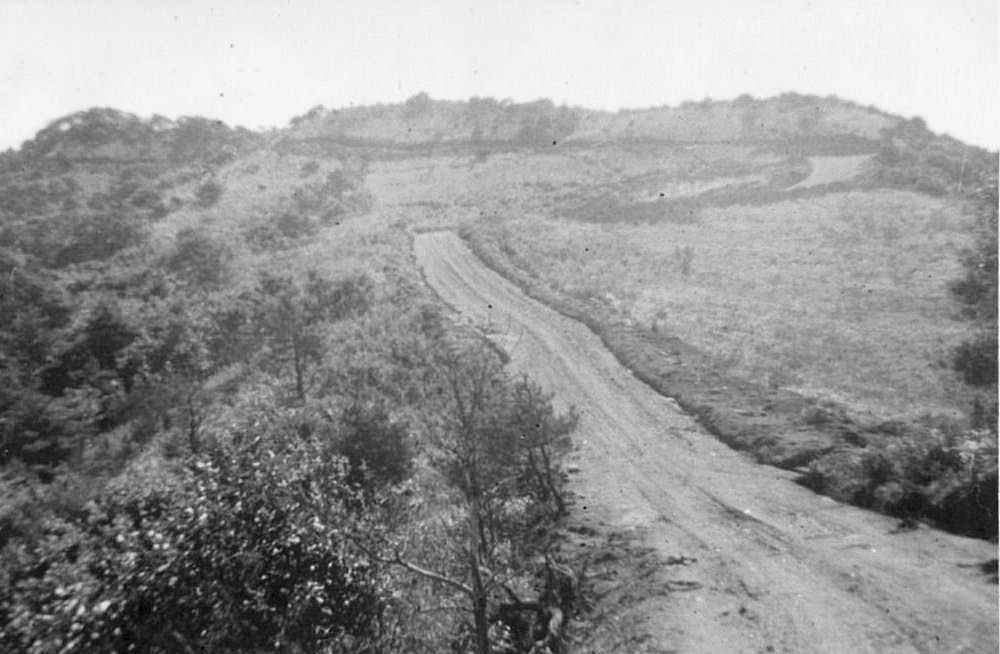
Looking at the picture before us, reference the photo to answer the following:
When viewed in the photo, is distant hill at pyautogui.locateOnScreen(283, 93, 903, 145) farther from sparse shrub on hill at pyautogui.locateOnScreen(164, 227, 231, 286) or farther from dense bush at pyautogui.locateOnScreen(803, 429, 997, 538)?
dense bush at pyautogui.locateOnScreen(803, 429, 997, 538)

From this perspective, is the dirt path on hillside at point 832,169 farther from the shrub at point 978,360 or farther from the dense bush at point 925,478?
the dense bush at point 925,478

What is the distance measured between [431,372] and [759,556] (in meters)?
16.5

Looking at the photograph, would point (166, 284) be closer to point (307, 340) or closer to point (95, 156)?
point (307, 340)

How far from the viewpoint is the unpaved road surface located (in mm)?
9930

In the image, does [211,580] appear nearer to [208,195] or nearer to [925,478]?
[925,478]

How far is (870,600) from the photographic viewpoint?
10586 mm

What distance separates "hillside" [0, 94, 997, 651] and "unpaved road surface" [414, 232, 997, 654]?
7.9 inches

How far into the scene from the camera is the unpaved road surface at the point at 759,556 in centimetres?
993

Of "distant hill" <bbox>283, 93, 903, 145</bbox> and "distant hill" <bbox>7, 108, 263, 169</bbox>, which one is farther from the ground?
"distant hill" <bbox>283, 93, 903, 145</bbox>

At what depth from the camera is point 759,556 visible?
12.4 metres

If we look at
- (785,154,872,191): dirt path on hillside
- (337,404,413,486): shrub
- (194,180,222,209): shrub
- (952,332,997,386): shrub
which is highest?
(785,154,872,191): dirt path on hillside

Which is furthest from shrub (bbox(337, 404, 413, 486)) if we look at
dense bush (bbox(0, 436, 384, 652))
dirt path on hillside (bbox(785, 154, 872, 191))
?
dirt path on hillside (bbox(785, 154, 872, 191))

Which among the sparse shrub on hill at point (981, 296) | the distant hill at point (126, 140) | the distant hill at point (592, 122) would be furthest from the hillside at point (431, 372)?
the distant hill at point (592, 122)

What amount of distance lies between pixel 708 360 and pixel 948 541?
1339cm
